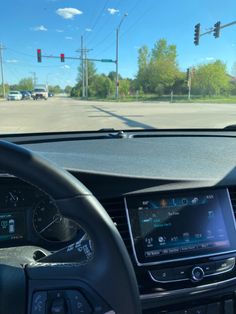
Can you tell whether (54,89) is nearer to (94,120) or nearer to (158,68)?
(158,68)

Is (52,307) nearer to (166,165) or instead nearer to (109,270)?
(109,270)

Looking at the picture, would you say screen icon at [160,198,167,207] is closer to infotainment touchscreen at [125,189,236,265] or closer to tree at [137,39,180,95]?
infotainment touchscreen at [125,189,236,265]

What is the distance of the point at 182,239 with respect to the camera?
1902 mm

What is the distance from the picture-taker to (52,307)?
4.35 ft

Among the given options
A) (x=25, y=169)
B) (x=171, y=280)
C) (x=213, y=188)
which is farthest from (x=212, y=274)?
(x=25, y=169)

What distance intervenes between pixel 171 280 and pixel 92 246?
2.27 feet

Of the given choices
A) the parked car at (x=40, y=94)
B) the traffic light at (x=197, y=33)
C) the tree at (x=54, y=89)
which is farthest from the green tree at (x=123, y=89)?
the traffic light at (x=197, y=33)

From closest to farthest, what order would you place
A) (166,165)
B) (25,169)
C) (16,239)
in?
1. (25,169)
2. (16,239)
3. (166,165)

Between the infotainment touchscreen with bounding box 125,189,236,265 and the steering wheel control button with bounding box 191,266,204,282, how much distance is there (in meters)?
0.06

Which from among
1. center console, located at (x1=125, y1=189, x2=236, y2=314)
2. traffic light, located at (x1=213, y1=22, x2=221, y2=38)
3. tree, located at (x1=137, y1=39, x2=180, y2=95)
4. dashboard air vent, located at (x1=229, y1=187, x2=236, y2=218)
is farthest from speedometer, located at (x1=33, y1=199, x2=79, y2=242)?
tree, located at (x1=137, y1=39, x2=180, y2=95)

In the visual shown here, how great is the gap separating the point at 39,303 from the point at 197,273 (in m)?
0.80

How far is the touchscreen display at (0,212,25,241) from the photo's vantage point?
6.15 ft

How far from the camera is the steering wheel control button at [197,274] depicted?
183cm

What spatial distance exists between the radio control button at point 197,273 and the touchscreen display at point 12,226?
82 cm
